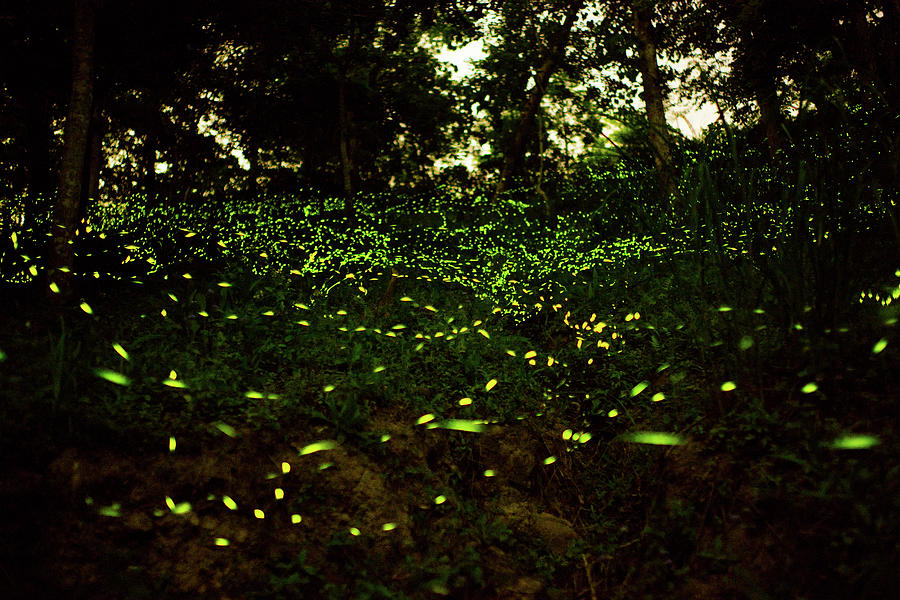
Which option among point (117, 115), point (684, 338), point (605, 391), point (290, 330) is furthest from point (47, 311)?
point (117, 115)

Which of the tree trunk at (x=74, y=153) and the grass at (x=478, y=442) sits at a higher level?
the tree trunk at (x=74, y=153)

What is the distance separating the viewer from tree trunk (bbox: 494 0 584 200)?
955cm

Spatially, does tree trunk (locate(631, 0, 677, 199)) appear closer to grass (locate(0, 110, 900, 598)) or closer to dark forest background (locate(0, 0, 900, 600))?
dark forest background (locate(0, 0, 900, 600))

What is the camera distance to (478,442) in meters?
3.56

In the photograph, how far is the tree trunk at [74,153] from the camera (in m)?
4.23

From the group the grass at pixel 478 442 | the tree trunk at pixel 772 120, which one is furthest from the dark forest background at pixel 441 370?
the tree trunk at pixel 772 120

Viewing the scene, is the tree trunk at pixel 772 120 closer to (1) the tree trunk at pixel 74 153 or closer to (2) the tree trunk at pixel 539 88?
(2) the tree trunk at pixel 539 88

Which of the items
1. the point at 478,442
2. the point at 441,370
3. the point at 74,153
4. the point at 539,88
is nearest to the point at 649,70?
the point at 539,88

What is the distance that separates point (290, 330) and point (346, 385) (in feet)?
3.05

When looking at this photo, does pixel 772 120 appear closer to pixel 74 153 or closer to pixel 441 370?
pixel 441 370

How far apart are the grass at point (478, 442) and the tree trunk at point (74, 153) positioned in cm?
39

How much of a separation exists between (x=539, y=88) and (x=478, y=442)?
9169mm

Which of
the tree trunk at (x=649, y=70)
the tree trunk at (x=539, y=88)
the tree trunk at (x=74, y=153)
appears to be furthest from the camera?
the tree trunk at (x=539, y=88)

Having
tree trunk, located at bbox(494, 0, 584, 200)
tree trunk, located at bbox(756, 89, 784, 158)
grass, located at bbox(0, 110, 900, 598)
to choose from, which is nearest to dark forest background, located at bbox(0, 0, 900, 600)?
grass, located at bbox(0, 110, 900, 598)
